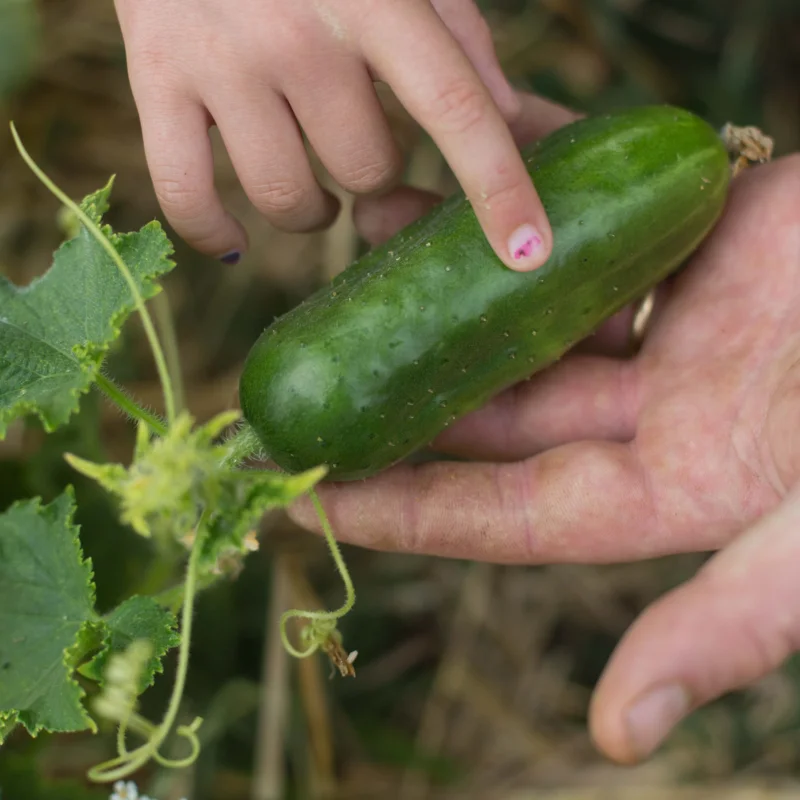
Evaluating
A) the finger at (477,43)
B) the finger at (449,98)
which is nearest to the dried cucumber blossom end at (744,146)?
the finger at (477,43)

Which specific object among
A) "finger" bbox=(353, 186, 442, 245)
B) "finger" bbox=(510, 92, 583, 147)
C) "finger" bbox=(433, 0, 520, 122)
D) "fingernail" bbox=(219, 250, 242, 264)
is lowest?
"finger" bbox=(353, 186, 442, 245)

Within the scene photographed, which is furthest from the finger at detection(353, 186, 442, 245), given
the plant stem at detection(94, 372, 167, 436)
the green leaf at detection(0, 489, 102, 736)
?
the green leaf at detection(0, 489, 102, 736)

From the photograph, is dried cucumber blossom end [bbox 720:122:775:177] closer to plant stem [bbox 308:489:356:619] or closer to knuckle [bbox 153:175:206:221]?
knuckle [bbox 153:175:206:221]

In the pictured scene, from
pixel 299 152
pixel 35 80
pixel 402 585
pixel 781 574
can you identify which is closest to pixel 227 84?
pixel 299 152

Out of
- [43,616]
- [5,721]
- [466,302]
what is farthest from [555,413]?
[5,721]

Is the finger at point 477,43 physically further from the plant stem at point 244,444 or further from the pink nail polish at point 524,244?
the plant stem at point 244,444

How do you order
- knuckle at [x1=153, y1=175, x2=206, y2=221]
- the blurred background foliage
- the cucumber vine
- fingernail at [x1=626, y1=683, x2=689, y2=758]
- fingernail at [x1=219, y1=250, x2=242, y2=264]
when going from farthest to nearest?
the blurred background foliage < fingernail at [x1=219, y1=250, x2=242, y2=264] < knuckle at [x1=153, y1=175, x2=206, y2=221] < the cucumber vine < fingernail at [x1=626, y1=683, x2=689, y2=758]

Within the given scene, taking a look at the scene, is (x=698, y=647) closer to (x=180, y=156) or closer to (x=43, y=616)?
(x=43, y=616)
